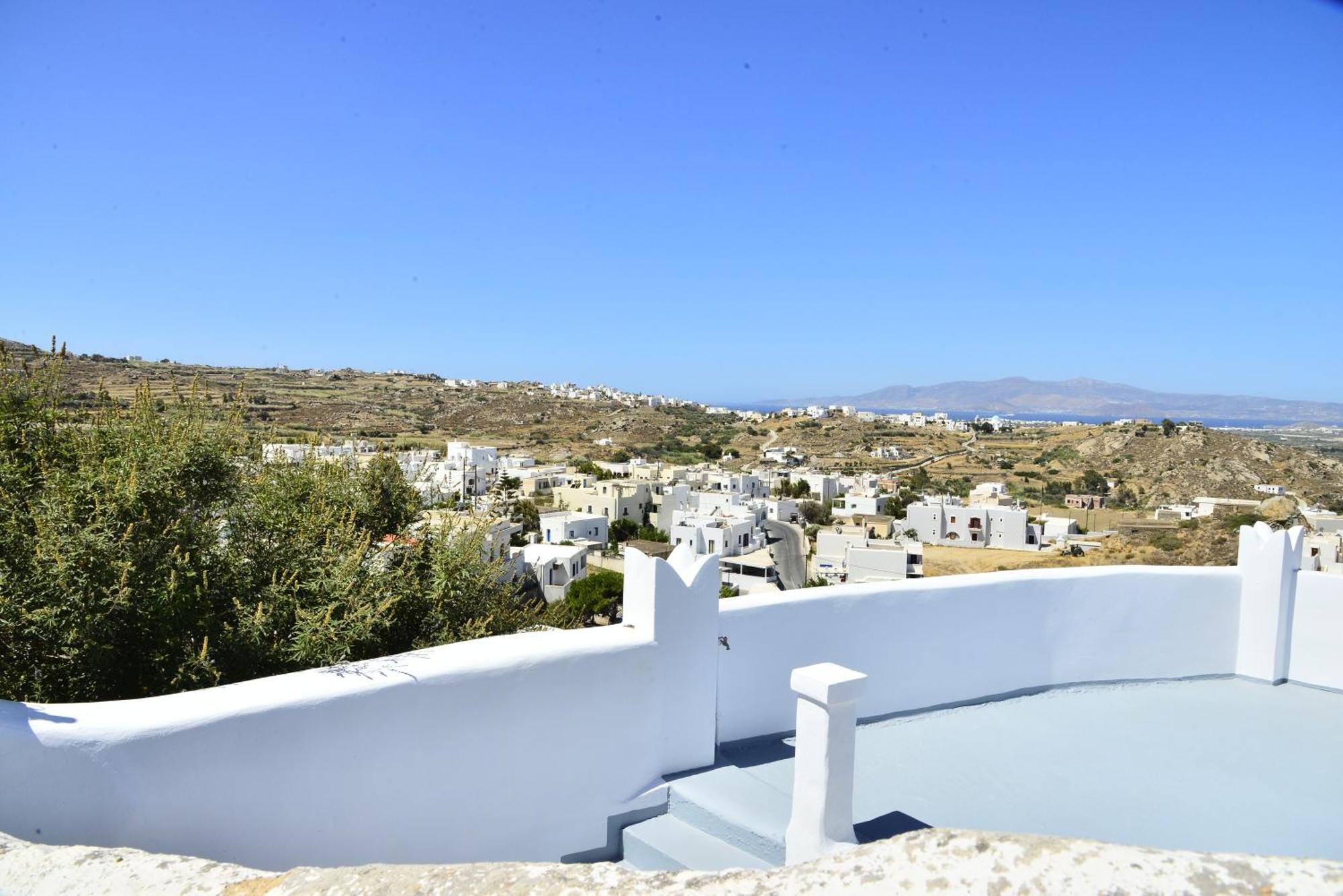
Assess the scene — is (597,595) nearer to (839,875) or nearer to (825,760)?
(825,760)

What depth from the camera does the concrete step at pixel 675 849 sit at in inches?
134

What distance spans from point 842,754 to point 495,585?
Result: 259 centimetres

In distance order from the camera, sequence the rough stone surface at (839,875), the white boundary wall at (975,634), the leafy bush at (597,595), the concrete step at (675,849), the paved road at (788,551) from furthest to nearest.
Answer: the paved road at (788,551)
the leafy bush at (597,595)
the white boundary wall at (975,634)
the concrete step at (675,849)
the rough stone surface at (839,875)

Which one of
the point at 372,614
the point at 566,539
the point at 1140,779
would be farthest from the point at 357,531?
the point at 566,539

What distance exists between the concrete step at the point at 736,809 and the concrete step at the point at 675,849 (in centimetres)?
3

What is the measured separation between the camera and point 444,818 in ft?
10.6

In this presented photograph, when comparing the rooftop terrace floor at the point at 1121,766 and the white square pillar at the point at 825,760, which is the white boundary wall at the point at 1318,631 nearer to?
the rooftop terrace floor at the point at 1121,766

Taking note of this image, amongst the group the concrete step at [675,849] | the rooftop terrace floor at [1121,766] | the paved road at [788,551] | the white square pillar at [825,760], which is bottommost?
the paved road at [788,551]

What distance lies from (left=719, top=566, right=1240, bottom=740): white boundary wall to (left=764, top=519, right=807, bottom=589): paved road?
26.5 m

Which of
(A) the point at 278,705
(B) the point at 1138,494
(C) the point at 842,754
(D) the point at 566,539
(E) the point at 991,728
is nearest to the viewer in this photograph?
(A) the point at 278,705

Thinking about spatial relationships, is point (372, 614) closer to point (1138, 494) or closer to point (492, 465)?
point (492, 465)

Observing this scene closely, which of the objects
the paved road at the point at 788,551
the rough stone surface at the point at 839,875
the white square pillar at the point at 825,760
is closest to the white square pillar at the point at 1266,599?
the white square pillar at the point at 825,760

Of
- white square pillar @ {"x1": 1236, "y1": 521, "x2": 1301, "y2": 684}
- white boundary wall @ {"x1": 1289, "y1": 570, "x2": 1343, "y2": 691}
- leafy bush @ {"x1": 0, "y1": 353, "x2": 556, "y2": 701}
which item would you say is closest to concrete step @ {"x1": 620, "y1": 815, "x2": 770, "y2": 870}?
leafy bush @ {"x1": 0, "y1": 353, "x2": 556, "y2": 701}

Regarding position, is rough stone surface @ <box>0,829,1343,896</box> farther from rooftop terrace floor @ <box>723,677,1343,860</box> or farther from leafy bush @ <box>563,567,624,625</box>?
leafy bush @ <box>563,567,624,625</box>
